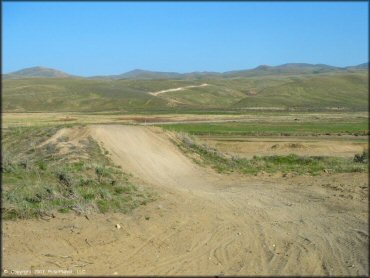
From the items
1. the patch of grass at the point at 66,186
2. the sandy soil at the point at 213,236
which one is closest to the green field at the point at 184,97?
the patch of grass at the point at 66,186

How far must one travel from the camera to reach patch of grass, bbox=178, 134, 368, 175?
78.1 feet

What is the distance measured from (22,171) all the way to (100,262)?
8505 mm

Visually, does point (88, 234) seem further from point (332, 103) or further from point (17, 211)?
point (332, 103)

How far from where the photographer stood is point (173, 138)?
3034cm

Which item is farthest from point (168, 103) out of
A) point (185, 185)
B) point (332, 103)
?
point (185, 185)

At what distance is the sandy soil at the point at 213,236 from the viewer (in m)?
10.4

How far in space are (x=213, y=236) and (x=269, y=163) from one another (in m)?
15.9

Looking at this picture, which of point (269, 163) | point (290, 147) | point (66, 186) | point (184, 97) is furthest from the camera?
point (184, 97)

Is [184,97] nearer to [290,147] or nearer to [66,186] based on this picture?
[290,147]

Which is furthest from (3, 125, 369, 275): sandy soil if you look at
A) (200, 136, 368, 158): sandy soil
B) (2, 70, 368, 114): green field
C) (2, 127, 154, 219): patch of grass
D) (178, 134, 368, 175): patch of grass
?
(2, 70, 368, 114): green field

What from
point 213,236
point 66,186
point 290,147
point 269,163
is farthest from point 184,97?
point 213,236

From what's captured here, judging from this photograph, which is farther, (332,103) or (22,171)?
(332,103)

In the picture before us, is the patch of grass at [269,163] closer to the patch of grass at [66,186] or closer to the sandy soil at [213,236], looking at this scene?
the sandy soil at [213,236]

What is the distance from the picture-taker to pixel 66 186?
Answer: 1661cm
